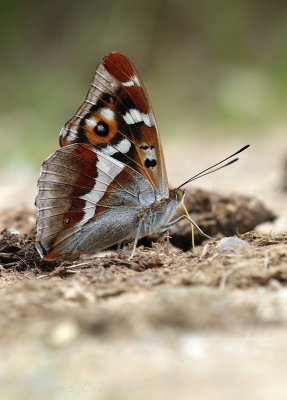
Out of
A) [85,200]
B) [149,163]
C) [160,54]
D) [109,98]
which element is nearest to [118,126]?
[109,98]

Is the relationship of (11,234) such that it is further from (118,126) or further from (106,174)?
(118,126)

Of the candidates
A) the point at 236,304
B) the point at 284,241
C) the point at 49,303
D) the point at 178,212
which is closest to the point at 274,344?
the point at 236,304

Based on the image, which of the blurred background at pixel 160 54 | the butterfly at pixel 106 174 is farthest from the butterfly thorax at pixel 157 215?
the blurred background at pixel 160 54

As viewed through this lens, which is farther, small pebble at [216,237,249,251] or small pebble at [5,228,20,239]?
small pebble at [5,228,20,239]

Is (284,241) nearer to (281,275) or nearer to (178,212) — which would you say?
(281,275)

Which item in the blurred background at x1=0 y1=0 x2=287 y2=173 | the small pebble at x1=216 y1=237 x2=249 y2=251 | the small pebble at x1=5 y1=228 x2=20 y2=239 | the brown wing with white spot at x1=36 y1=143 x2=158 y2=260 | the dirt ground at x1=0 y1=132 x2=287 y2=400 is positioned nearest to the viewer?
Result: the dirt ground at x1=0 y1=132 x2=287 y2=400

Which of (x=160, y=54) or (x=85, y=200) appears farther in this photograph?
(x=160, y=54)

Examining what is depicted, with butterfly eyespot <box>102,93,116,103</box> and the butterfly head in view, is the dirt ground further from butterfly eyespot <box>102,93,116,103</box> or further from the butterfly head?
butterfly eyespot <box>102,93,116,103</box>

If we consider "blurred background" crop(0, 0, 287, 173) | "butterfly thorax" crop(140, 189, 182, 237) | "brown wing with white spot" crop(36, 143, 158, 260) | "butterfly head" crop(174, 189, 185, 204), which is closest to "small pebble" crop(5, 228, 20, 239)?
"brown wing with white spot" crop(36, 143, 158, 260)
